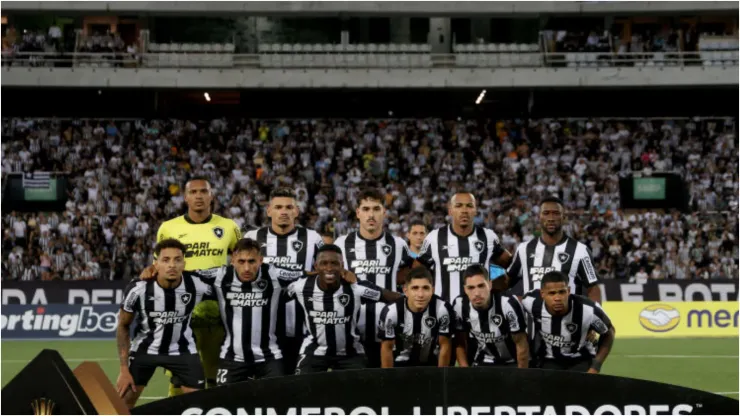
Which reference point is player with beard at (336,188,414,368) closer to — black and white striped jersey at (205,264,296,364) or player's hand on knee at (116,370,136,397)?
black and white striped jersey at (205,264,296,364)

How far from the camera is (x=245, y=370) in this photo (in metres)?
8.34

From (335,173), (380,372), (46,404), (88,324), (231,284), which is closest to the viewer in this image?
(46,404)

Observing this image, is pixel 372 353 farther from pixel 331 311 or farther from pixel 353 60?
pixel 353 60

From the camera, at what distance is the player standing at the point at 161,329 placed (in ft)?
26.9

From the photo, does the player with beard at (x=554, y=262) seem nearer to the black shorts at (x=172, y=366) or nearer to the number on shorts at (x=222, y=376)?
the number on shorts at (x=222, y=376)

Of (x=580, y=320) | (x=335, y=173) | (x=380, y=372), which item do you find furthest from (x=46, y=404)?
(x=335, y=173)

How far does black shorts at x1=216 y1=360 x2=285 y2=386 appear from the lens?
834 centimetres

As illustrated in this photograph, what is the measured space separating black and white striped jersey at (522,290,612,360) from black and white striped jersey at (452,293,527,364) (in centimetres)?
16

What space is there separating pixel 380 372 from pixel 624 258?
67.2 feet

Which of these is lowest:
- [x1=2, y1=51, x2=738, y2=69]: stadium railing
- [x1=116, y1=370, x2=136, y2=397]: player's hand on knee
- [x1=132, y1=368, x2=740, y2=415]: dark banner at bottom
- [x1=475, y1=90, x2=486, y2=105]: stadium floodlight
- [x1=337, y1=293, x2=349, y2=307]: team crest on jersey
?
[x1=116, y1=370, x2=136, y2=397]: player's hand on knee

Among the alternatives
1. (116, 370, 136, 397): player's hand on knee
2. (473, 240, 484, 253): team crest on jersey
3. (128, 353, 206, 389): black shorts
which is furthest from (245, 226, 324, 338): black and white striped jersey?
(116, 370, 136, 397): player's hand on knee

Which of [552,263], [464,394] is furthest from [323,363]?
[464,394]

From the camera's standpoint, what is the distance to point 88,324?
1994 centimetres

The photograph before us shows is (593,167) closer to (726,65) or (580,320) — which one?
(726,65)
